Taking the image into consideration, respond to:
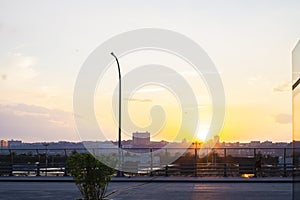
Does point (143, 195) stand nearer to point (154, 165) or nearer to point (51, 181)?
point (51, 181)

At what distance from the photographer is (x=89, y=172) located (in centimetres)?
1659

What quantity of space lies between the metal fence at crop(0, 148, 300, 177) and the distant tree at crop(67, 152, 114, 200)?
79.0 ft

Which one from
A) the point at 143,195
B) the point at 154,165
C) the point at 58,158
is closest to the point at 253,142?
the point at 154,165

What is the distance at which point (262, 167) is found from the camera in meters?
41.7

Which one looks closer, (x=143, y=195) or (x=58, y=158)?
(x=143, y=195)

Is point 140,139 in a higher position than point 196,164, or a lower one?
higher

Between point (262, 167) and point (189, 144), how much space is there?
6107mm

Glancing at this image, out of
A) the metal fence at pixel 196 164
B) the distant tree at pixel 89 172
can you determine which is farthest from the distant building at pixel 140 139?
the distant tree at pixel 89 172

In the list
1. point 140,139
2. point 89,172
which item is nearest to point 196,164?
point 140,139

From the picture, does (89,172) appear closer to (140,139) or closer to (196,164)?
(196,164)

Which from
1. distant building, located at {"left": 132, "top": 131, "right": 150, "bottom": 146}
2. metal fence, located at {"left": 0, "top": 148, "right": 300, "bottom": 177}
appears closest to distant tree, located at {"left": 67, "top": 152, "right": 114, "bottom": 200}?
metal fence, located at {"left": 0, "top": 148, "right": 300, "bottom": 177}

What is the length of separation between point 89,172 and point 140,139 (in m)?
29.5

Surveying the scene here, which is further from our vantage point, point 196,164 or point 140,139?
point 140,139

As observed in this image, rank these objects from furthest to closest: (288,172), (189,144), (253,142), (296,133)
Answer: (253,142) → (189,144) → (288,172) → (296,133)
